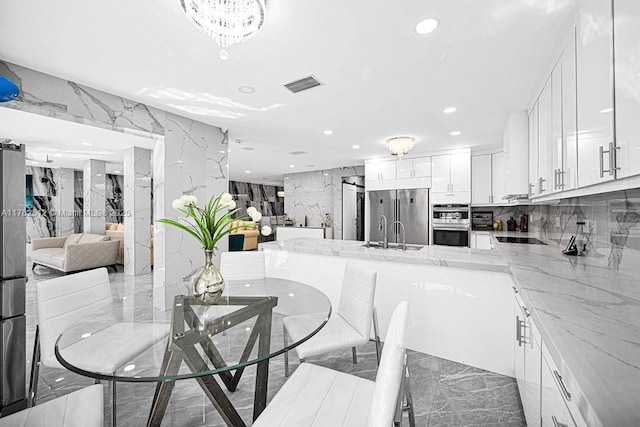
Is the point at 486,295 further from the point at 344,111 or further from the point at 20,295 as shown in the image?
the point at 20,295

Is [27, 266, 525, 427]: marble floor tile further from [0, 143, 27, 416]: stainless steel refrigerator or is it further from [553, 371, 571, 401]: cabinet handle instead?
[553, 371, 571, 401]: cabinet handle

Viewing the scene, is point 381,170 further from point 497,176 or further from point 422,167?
point 497,176

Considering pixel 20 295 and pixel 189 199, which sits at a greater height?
pixel 189 199

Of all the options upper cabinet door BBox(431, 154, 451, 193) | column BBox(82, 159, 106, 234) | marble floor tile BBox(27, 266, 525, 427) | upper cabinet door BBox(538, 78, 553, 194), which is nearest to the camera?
marble floor tile BBox(27, 266, 525, 427)

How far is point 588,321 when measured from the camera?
98 cm

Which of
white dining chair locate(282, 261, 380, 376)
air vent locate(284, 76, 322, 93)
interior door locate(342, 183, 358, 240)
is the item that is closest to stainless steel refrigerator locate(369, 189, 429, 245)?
interior door locate(342, 183, 358, 240)

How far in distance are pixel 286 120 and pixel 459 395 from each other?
130 inches

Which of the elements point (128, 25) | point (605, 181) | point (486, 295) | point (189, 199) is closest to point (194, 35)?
point (128, 25)

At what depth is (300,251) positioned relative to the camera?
2959mm

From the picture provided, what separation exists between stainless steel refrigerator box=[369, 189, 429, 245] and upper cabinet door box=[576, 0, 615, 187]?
4.04m

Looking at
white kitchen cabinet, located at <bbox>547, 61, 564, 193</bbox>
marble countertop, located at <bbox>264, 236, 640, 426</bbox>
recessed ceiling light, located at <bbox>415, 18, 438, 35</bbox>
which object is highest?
recessed ceiling light, located at <bbox>415, 18, 438, 35</bbox>

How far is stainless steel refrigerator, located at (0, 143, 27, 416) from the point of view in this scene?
1574 millimetres

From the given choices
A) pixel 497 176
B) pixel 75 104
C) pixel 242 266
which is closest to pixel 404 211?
pixel 497 176

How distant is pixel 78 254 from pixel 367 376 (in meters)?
5.78
